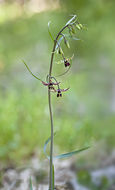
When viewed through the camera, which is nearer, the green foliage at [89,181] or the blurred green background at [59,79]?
the green foliage at [89,181]

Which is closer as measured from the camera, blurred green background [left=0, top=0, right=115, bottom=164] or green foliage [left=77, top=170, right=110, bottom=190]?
green foliage [left=77, top=170, right=110, bottom=190]

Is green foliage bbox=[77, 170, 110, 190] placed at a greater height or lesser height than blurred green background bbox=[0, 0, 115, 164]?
lesser

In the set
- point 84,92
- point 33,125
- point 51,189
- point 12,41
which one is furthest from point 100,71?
point 51,189

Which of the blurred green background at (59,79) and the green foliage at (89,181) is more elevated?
the blurred green background at (59,79)

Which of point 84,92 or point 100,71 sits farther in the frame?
point 100,71

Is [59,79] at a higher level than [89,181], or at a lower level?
higher

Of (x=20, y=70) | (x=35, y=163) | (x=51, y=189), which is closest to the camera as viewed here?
(x=51, y=189)

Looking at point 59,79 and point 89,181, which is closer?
point 89,181

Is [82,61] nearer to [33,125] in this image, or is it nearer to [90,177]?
[33,125]
